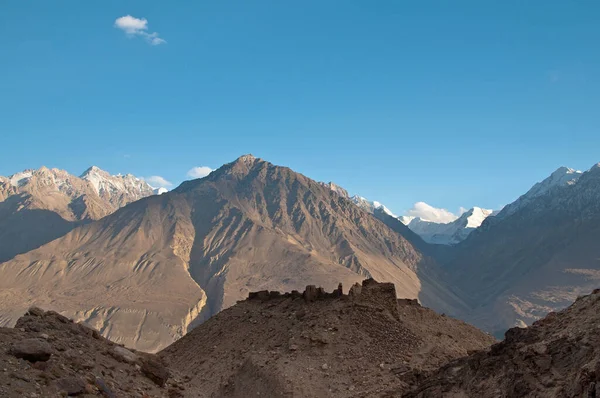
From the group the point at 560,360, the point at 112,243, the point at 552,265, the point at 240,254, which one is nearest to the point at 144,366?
the point at 560,360

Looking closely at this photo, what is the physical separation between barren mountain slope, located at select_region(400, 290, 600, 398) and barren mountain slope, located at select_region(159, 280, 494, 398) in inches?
96.8

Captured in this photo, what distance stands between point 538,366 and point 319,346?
936 centimetres

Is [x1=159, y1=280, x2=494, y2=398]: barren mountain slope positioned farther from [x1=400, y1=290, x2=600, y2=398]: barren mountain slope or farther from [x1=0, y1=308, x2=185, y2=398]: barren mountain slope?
[x1=400, y1=290, x2=600, y2=398]: barren mountain slope

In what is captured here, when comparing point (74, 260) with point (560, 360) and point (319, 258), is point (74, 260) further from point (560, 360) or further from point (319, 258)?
point (560, 360)

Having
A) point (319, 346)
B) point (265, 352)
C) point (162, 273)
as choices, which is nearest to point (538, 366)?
point (319, 346)

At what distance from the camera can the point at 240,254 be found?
17512cm

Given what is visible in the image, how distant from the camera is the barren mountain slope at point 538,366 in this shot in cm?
1178

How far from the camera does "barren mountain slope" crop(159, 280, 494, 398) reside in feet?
61.8

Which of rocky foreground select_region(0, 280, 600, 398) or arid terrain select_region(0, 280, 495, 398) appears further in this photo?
arid terrain select_region(0, 280, 495, 398)

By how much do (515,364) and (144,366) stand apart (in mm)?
12113

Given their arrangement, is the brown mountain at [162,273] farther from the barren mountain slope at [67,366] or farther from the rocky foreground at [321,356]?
the barren mountain slope at [67,366]

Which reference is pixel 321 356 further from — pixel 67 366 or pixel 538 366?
pixel 67 366

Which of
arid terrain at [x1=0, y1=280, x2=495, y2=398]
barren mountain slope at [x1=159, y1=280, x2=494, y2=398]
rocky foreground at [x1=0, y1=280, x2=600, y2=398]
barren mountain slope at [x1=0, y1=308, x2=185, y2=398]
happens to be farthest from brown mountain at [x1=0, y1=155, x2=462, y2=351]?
barren mountain slope at [x1=0, y1=308, x2=185, y2=398]

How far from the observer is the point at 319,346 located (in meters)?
20.7
